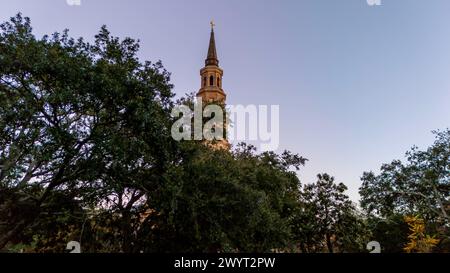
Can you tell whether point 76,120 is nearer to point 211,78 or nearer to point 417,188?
point 417,188

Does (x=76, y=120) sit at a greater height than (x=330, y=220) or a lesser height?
greater

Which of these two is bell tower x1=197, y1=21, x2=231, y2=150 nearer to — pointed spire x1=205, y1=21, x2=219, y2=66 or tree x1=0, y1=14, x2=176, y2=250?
pointed spire x1=205, y1=21, x2=219, y2=66

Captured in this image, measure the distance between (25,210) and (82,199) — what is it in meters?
2.09

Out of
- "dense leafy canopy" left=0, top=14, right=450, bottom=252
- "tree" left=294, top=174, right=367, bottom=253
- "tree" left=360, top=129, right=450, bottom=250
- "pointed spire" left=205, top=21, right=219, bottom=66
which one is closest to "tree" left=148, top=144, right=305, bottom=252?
"dense leafy canopy" left=0, top=14, right=450, bottom=252

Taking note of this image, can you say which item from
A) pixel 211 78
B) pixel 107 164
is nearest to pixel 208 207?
pixel 107 164

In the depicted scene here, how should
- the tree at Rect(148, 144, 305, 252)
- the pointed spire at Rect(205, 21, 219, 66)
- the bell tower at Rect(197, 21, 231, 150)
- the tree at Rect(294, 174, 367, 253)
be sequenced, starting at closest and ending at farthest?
1. the tree at Rect(148, 144, 305, 252)
2. the tree at Rect(294, 174, 367, 253)
3. the bell tower at Rect(197, 21, 231, 150)
4. the pointed spire at Rect(205, 21, 219, 66)

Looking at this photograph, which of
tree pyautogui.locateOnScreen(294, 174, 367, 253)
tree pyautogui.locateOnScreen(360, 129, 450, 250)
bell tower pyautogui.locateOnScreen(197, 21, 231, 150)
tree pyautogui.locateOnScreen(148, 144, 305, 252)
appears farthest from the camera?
bell tower pyautogui.locateOnScreen(197, 21, 231, 150)

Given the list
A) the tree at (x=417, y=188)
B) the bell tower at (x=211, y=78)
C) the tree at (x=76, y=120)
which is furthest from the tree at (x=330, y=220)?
the tree at (x=76, y=120)

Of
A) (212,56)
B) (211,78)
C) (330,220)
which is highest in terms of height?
(212,56)
